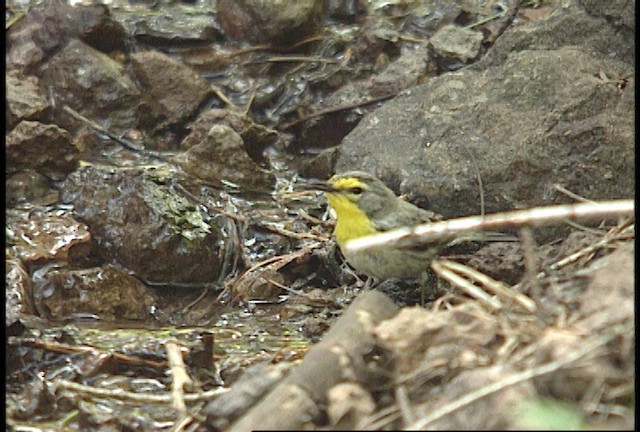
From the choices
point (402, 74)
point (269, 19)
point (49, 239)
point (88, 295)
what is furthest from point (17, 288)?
point (269, 19)

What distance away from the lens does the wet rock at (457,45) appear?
9.82 metres

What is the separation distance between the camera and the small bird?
6.41 meters

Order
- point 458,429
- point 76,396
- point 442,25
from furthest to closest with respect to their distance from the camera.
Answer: point 442,25
point 76,396
point 458,429

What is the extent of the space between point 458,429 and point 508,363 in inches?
12.9

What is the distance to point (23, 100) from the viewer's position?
9250 mm

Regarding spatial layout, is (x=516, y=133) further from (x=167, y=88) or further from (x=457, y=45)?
(x=167, y=88)

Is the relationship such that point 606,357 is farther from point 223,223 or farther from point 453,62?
point 453,62

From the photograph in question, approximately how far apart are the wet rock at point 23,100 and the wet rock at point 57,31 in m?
0.46

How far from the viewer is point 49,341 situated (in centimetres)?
639

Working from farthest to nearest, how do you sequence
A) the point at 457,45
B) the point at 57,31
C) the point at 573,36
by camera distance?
the point at 57,31 → the point at 457,45 → the point at 573,36

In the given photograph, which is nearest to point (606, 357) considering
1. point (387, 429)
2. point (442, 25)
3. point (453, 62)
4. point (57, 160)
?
point (387, 429)

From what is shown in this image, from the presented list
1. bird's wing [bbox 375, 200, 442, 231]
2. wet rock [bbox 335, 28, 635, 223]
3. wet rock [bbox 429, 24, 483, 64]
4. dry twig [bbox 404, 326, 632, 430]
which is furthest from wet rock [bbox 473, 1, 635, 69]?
dry twig [bbox 404, 326, 632, 430]

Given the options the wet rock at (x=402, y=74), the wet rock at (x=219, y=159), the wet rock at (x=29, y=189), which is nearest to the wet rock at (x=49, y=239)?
the wet rock at (x=29, y=189)

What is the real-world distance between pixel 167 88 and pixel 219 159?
162 cm
